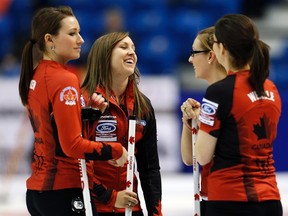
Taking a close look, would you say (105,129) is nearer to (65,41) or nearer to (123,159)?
(123,159)

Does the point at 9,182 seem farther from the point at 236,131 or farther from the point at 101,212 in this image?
the point at 236,131

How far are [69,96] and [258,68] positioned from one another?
2.91 ft

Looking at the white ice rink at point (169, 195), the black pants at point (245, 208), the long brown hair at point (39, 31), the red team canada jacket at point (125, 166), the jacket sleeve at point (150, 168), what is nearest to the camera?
the black pants at point (245, 208)

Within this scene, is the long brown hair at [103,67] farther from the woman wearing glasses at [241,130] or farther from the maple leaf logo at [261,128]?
the maple leaf logo at [261,128]

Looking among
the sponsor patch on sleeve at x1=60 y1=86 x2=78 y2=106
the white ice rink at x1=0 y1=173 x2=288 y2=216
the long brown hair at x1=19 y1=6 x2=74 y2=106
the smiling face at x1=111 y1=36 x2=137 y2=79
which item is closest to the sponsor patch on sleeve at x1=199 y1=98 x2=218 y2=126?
the sponsor patch on sleeve at x1=60 y1=86 x2=78 y2=106

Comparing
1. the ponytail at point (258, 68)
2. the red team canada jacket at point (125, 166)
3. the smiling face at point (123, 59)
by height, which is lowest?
the red team canada jacket at point (125, 166)

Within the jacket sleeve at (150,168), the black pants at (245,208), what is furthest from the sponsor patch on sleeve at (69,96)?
the black pants at (245,208)

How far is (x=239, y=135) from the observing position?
3.44 meters

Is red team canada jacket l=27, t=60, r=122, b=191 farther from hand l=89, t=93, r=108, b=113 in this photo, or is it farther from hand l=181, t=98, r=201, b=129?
hand l=181, t=98, r=201, b=129

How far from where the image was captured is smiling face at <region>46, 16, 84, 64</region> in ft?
12.3

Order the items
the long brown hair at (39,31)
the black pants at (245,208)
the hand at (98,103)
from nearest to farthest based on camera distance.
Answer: the black pants at (245,208)
the long brown hair at (39,31)
the hand at (98,103)

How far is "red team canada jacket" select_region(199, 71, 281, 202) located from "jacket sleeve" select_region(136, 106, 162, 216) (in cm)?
67

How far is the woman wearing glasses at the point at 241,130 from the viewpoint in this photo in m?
3.43

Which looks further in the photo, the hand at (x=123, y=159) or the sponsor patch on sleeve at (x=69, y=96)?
the hand at (x=123, y=159)
